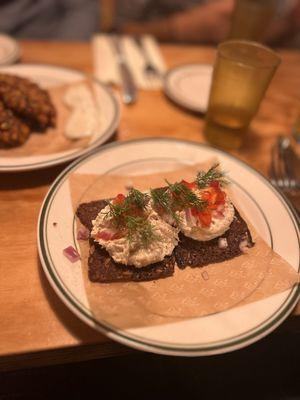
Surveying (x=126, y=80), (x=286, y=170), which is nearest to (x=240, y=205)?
(x=286, y=170)

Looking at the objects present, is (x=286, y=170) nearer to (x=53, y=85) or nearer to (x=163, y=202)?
(x=163, y=202)

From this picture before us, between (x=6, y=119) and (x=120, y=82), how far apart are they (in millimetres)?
803

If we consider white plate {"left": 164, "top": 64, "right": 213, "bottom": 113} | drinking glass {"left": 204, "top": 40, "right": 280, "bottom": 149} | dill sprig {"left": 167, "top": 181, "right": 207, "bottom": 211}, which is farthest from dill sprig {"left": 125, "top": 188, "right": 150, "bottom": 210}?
white plate {"left": 164, "top": 64, "right": 213, "bottom": 113}

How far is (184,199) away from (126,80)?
114 centimetres

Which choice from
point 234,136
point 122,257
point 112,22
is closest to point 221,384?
point 122,257

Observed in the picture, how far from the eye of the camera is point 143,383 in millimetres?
1163

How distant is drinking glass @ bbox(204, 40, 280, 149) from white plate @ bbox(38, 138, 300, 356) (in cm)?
22

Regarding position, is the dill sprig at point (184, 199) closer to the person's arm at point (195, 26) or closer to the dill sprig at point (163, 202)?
the dill sprig at point (163, 202)

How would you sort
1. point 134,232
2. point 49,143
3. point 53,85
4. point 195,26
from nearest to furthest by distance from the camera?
point 134,232, point 49,143, point 53,85, point 195,26

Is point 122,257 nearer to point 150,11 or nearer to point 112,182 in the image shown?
point 112,182

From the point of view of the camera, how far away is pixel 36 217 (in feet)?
3.89

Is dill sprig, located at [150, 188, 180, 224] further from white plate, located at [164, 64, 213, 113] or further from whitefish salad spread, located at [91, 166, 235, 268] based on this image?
white plate, located at [164, 64, 213, 113]

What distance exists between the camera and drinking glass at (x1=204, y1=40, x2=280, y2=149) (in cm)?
141

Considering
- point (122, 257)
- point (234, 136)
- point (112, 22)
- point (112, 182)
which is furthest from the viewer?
point (112, 22)
